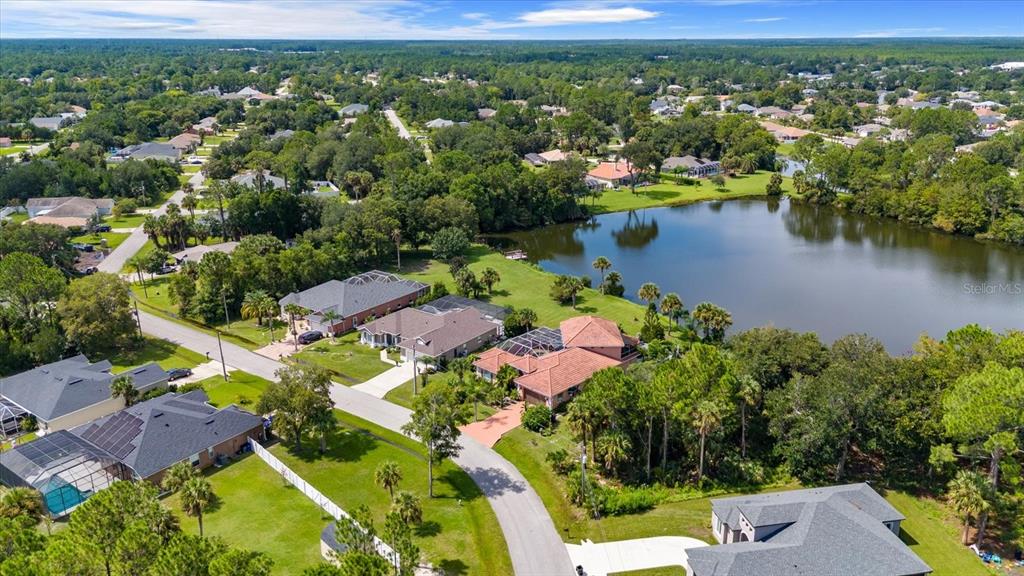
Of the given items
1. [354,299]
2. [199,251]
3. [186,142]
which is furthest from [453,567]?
[186,142]

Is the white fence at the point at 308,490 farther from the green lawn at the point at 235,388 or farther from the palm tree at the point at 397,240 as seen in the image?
the palm tree at the point at 397,240

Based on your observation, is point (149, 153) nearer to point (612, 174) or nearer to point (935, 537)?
point (612, 174)

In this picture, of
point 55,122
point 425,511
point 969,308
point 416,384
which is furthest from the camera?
point 55,122

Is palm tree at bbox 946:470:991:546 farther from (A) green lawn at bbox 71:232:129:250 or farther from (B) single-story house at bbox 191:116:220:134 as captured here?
(B) single-story house at bbox 191:116:220:134

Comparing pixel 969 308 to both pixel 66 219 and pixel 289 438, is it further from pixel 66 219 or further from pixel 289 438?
pixel 66 219

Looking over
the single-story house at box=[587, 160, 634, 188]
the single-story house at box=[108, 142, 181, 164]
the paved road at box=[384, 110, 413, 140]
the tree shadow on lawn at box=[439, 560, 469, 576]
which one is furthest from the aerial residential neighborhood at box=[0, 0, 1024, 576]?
the paved road at box=[384, 110, 413, 140]

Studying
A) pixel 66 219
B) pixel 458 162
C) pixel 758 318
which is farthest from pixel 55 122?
pixel 758 318

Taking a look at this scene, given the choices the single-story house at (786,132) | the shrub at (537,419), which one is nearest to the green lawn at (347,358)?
the shrub at (537,419)
